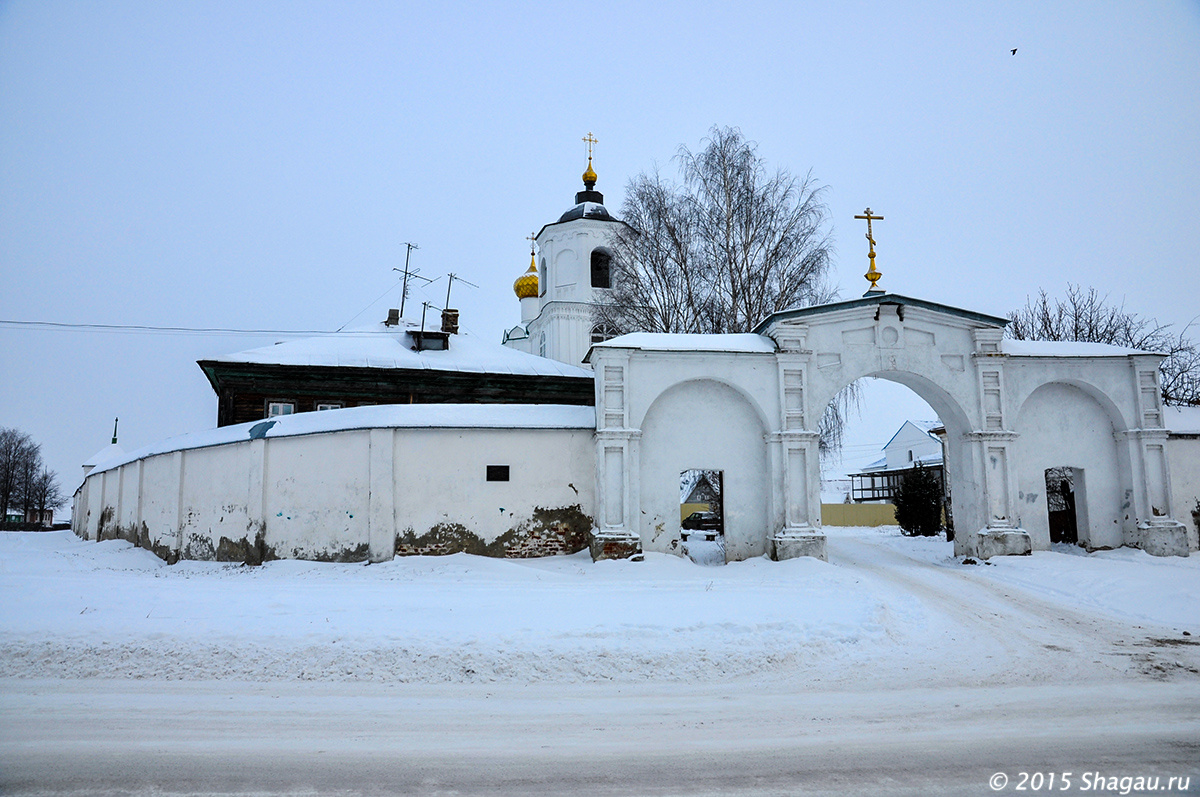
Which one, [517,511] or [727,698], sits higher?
[517,511]

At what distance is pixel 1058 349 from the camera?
1602 centimetres

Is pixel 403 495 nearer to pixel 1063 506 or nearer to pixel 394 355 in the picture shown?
pixel 394 355

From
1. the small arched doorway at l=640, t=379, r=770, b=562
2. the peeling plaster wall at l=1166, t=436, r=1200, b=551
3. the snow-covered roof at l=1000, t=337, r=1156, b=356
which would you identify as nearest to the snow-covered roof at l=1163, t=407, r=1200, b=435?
the peeling plaster wall at l=1166, t=436, r=1200, b=551

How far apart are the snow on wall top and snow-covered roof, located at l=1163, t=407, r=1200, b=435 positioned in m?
9.06

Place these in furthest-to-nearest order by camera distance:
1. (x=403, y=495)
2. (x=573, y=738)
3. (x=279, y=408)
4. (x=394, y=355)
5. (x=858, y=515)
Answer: (x=858, y=515) < (x=394, y=355) < (x=279, y=408) < (x=403, y=495) < (x=573, y=738)

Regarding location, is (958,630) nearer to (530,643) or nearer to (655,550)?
(530,643)

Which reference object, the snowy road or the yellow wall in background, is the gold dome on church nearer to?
the yellow wall in background

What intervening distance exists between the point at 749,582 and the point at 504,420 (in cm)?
559

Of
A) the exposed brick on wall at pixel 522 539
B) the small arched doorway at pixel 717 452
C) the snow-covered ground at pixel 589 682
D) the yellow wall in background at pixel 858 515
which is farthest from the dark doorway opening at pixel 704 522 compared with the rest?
the yellow wall in background at pixel 858 515

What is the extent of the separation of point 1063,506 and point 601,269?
1841cm

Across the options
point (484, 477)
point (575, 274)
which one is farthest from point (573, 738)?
point (575, 274)

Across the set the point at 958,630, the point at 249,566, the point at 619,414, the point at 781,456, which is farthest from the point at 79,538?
the point at 958,630

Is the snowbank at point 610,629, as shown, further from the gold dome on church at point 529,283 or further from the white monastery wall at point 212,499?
the gold dome on church at point 529,283

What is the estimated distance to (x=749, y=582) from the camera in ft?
39.1
